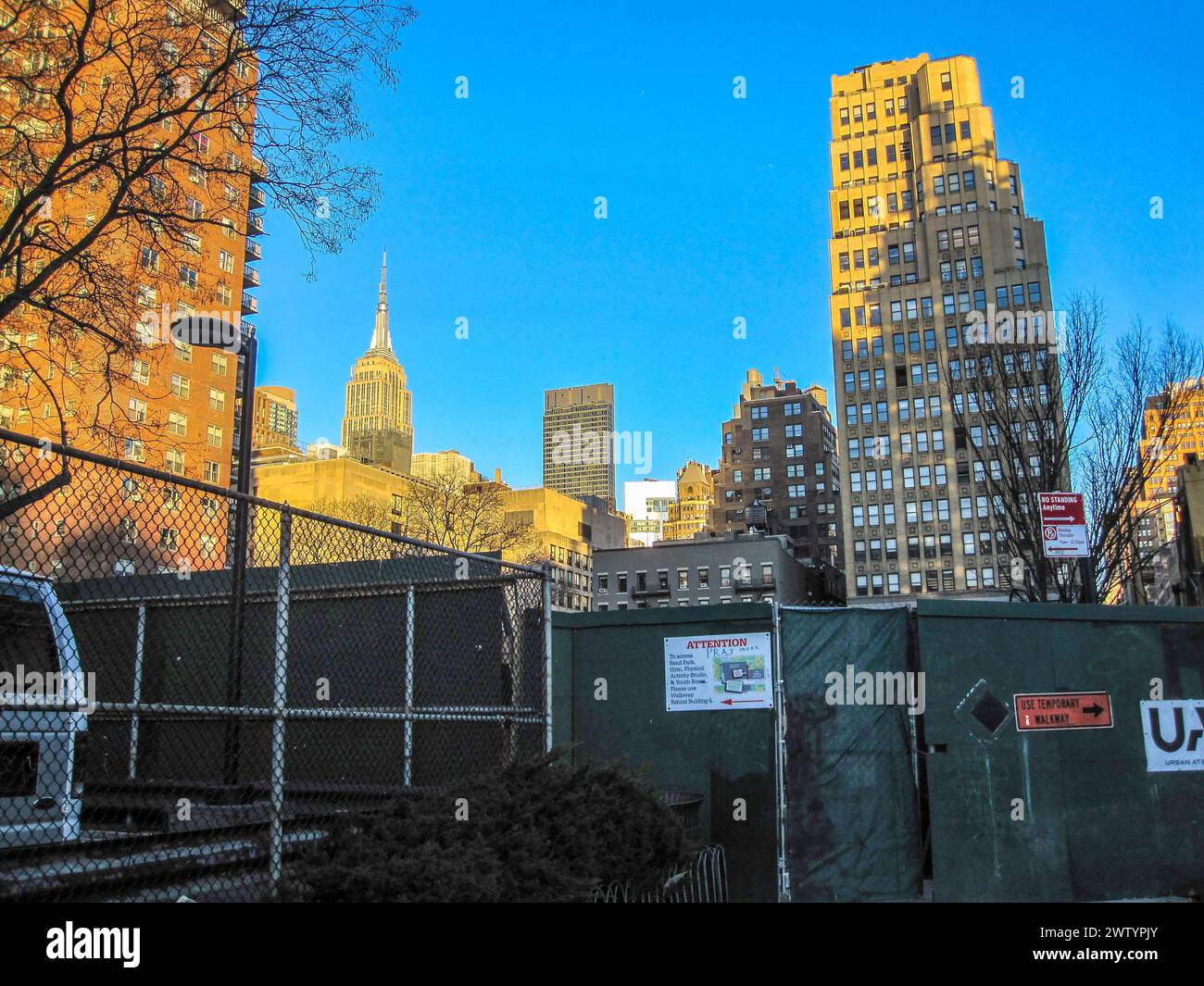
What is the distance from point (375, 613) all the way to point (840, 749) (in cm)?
507

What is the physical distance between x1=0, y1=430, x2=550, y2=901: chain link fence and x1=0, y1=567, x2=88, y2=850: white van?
0.05ft

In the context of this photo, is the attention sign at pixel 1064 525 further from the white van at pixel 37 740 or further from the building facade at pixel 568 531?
the building facade at pixel 568 531

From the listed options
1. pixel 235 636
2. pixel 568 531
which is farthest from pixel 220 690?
pixel 568 531

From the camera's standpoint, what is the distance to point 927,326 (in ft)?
348

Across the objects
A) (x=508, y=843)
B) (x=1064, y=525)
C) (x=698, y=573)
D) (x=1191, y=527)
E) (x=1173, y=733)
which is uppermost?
(x=698, y=573)

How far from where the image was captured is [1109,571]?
24.0 meters

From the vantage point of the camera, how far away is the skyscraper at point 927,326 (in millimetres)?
102250

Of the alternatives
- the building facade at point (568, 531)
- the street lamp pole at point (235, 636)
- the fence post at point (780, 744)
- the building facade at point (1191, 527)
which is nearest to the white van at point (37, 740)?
the street lamp pole at point (235, 636)

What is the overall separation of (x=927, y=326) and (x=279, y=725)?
357 ft

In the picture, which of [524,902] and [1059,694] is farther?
[1059,694]

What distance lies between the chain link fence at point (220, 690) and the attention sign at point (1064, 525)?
8.20 m

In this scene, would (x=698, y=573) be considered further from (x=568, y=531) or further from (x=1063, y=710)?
(x=1063, y=710)
